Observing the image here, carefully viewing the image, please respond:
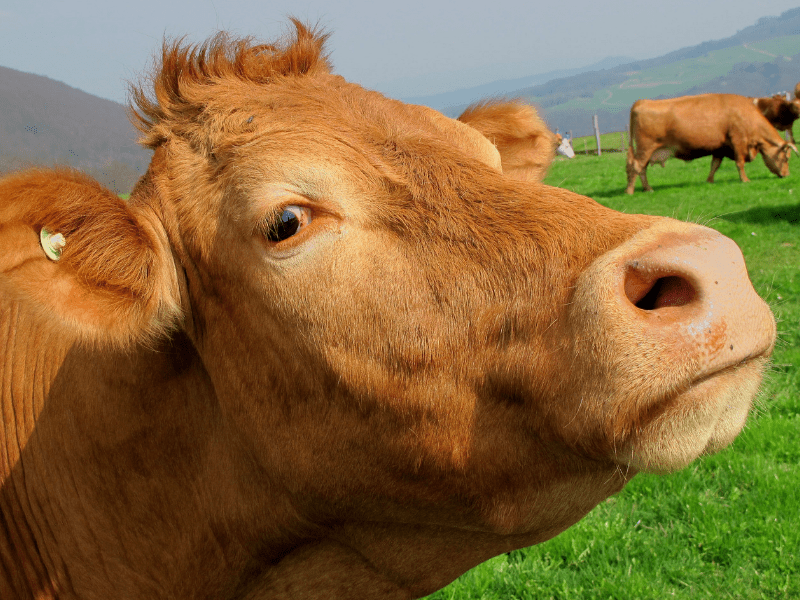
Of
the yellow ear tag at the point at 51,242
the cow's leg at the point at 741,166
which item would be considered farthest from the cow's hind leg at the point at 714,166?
the yellow ear tag at the point at 51,242

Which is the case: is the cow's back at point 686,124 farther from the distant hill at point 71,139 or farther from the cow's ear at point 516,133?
the cow's ear at point 516,133

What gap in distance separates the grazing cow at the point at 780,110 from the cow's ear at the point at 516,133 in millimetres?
24505

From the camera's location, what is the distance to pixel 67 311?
199 cm

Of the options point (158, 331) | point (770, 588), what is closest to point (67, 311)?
point (158, 331)

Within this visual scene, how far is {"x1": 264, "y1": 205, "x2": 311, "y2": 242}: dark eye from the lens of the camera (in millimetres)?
1967

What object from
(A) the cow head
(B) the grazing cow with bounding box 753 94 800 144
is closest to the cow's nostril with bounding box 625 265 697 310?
(A) the cow head

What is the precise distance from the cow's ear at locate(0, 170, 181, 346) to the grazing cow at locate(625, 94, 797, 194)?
2010cm

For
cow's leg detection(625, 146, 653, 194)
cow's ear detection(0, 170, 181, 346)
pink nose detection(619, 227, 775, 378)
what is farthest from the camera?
cow's leg detection(625, 146, 653, 194)

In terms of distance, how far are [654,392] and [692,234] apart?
41 cm

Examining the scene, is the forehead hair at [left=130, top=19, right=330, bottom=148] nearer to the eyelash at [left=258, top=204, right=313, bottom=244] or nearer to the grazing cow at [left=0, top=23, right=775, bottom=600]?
the grazing cow at [left=0, top=23, right=775, bottom=600]

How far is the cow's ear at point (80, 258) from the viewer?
1930mm

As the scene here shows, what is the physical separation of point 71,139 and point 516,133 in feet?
34.4

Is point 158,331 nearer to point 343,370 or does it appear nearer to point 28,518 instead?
point 343,370

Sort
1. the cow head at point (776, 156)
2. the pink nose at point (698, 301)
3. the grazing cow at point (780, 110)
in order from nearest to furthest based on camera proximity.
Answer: the pink nose at point (698, 301), the cow head at point (776, 156), the grazing cow at point (780, 110)
